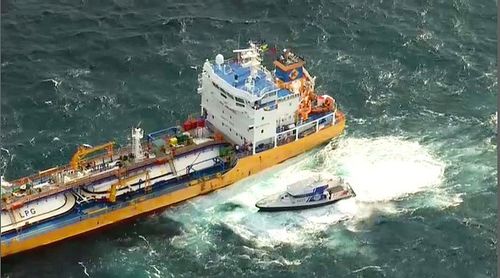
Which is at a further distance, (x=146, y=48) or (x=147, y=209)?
(x=146, y=48)

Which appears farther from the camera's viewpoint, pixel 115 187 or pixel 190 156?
pixel 190 156

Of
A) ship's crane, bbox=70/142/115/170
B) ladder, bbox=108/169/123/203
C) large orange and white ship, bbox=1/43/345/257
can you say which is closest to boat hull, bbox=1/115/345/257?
large orange and white ship, bbox=1/43/345/257

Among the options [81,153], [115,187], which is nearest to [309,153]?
[115,187]

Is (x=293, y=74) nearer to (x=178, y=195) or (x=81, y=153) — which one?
(x=178, y=195)

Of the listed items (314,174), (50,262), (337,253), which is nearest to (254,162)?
(314,174)

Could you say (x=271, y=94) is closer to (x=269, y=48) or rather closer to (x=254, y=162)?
(x=254, y=162)

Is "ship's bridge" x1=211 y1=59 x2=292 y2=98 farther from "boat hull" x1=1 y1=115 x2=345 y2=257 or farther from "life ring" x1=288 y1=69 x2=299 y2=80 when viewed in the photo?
"boat hull" x1=1 y1=115 x2=345 y2=257
